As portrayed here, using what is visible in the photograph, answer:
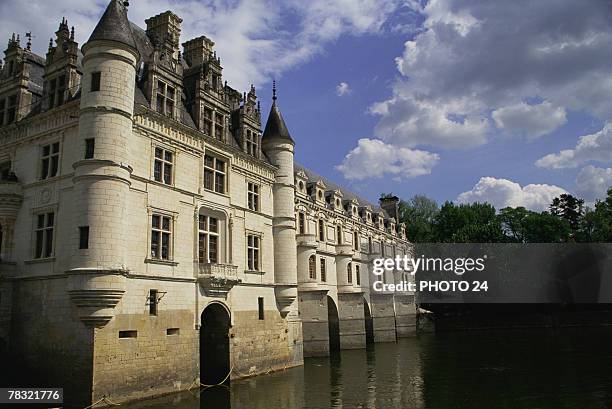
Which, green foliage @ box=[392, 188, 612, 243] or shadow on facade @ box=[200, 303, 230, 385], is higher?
green foliage @ box=[392, 188, 612, 243]

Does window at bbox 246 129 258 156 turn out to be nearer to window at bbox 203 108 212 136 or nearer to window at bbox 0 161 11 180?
window at bbox 203 108 212 136

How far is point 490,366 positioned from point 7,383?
90.7 feet

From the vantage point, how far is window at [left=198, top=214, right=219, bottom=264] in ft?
84.8

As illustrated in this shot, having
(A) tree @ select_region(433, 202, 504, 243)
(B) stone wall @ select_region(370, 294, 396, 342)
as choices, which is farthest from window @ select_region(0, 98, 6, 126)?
(A) tree @ select_region(433, 202, 504, 243)

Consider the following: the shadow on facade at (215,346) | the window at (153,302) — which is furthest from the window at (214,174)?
the window at (153,302)

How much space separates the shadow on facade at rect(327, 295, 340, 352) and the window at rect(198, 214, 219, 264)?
700 inches

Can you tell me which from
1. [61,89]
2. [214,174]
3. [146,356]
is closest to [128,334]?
[146,356]

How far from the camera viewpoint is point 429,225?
269ft

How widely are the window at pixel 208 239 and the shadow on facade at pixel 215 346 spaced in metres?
2.57

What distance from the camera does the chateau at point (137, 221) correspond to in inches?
789

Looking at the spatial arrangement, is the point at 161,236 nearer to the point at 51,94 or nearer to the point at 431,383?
the point at 51,94

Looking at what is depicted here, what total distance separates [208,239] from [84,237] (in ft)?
23.9

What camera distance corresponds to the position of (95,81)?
841 inches

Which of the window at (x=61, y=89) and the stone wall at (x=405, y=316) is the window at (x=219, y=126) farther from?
the stone wall at (x=405, y=316)
